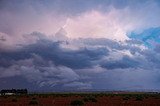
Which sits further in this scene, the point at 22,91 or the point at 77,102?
the point at 22,91

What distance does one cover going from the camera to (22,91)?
16875 centimetres

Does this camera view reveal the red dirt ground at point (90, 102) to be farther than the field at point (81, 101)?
Yes

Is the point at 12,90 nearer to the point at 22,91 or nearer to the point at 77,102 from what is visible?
the point at 22,91

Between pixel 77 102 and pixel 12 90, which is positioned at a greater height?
pixel 12 90

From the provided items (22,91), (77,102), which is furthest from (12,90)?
(77,102)

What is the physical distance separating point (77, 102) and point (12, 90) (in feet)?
448

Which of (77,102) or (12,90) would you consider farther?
(12,90)

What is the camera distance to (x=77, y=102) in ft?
149

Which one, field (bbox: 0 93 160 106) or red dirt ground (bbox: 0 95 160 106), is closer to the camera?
field (bbox: 0 93 160 106)

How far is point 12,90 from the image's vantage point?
175625 mm

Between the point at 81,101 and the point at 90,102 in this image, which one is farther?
the point at 90,102

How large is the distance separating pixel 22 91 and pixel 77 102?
12808 cm

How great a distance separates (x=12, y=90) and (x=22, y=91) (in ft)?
32.3
